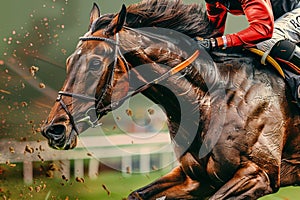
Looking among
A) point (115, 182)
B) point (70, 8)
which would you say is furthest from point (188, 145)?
point (70, 8)

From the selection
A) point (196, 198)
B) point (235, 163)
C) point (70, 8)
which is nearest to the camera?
point (235, 163)

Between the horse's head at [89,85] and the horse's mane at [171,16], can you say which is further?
the horse's mane at [171,16]

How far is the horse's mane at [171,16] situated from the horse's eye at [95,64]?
188 millimetres

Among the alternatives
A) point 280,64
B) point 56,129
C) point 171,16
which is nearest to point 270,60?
point 280,64

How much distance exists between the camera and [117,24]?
6.26ft

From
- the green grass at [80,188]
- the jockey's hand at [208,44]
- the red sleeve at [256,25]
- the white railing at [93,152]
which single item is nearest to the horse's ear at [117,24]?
the jockey's hand at [208,44]

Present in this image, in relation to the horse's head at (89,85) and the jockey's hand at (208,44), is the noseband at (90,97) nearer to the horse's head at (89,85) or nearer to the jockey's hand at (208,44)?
the horse's head at (89,85)

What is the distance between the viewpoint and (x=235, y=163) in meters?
1.99

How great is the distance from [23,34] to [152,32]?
2.22ft

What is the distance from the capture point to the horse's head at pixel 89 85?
1.85 meters

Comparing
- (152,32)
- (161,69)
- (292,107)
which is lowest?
(292,107)

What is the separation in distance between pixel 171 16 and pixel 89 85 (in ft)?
1.54

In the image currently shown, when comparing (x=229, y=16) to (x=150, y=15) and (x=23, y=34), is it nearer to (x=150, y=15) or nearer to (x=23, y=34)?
(x=150, y=15)

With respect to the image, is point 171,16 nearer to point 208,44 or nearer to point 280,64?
point 208,44
